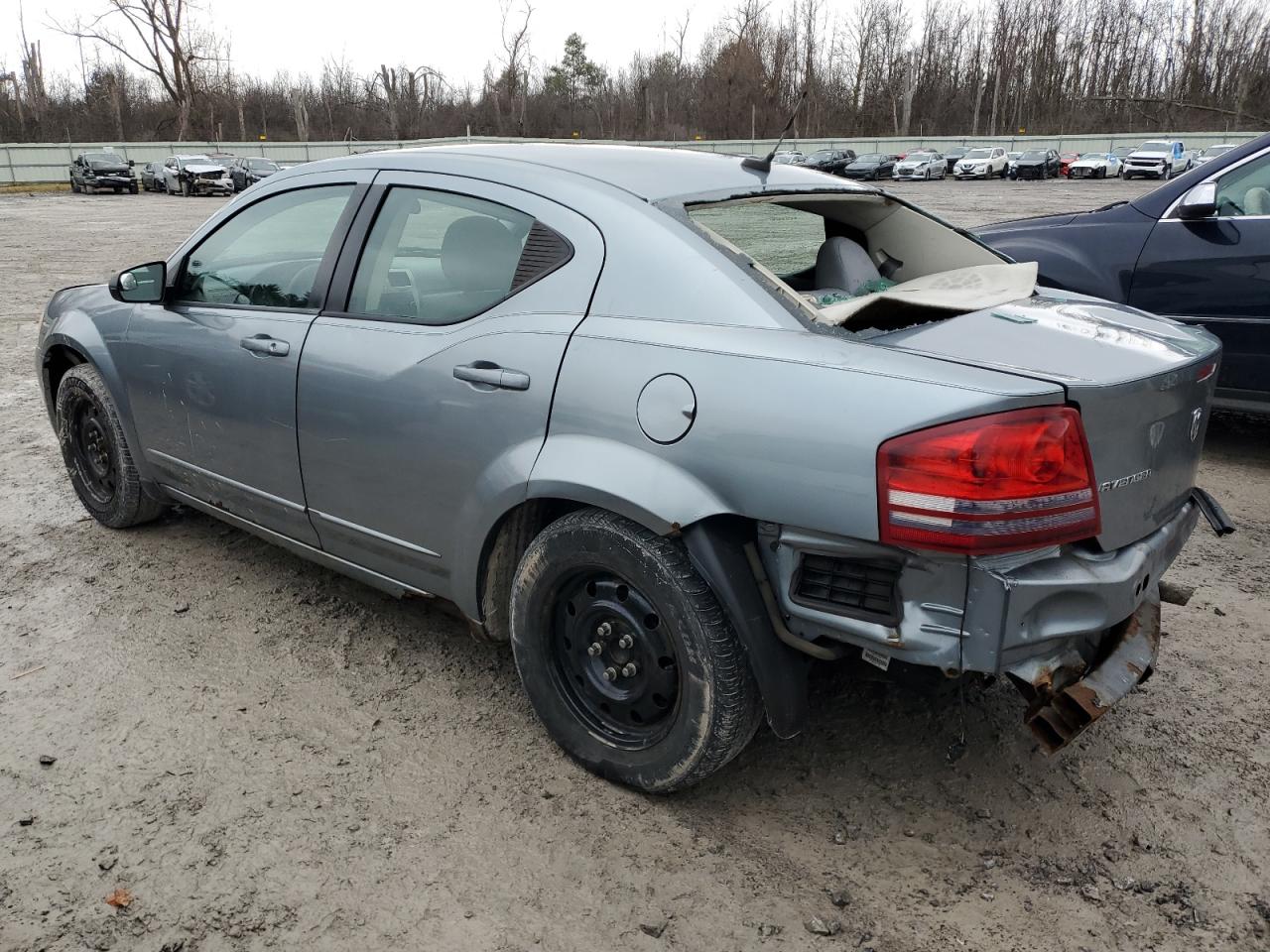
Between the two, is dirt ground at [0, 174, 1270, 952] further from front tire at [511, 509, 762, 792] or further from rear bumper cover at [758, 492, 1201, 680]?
rear bumper cover at [758, 492, 1201, 680]

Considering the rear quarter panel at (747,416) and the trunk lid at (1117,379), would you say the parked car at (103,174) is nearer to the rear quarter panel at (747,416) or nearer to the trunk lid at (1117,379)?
the rear quarter panel at (747,416)

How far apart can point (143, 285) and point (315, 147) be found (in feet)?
174

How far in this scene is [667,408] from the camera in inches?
92.4

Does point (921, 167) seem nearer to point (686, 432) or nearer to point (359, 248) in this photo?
point (359, 248)

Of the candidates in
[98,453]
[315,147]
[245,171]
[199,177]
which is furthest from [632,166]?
[315,147]

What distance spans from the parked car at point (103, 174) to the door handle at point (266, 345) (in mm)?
38152

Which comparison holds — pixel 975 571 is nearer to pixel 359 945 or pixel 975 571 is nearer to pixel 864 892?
pixel 864 892

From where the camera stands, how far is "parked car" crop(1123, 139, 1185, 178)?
1521 inches

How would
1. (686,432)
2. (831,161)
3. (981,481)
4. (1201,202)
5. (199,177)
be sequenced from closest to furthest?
(981,481) → (686,432) → (1201,202) → (199,177) → (831,161)

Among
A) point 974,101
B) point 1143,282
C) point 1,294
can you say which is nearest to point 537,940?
point 1143,282

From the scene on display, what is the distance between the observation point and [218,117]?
67.1 m

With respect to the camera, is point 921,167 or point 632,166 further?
point 921,167

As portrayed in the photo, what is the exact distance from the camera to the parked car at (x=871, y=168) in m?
43.2

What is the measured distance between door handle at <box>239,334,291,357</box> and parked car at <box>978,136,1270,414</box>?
4.20 m
